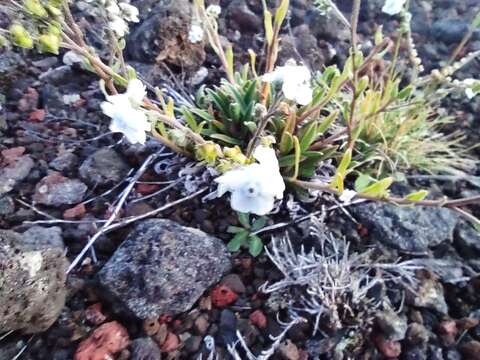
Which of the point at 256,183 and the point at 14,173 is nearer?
the point at 256,183

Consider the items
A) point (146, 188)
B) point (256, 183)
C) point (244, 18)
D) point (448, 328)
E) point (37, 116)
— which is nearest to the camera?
point (256, 183)

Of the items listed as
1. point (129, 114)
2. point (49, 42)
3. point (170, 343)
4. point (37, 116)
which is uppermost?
point (49, 42)

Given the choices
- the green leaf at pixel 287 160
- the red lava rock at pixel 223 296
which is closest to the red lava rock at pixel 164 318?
the red lava rock at pixel 223 296

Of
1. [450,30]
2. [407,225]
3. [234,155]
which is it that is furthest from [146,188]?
[450,30]

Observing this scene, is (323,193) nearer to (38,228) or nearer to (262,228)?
(262,228)

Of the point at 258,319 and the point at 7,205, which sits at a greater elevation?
the point at 7,205

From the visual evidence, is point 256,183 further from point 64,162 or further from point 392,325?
point 64,162

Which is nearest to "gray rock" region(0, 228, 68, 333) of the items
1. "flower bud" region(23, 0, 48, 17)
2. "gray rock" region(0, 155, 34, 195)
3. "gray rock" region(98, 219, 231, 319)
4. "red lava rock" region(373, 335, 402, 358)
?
"gray rock" region(98, 219, 231, 319)
